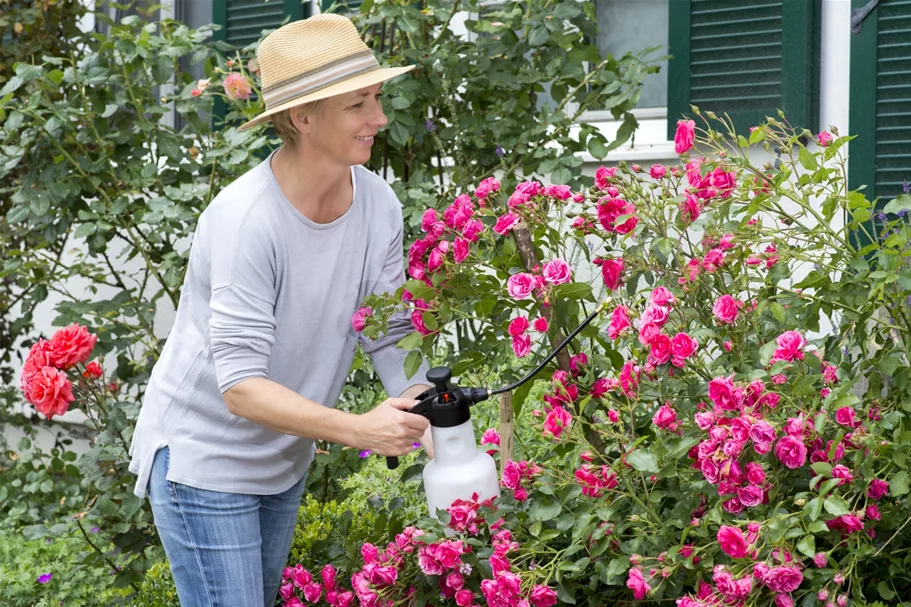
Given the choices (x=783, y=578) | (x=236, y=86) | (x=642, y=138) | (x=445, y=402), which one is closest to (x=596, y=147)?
(x=642, y=138)

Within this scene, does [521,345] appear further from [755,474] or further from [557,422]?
[755,474]

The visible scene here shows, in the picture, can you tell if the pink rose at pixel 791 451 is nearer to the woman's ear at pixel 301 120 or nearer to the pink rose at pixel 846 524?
the pink rose at pixel 846 524

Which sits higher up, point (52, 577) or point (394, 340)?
point (394, 340)

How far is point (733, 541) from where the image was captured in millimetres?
1605

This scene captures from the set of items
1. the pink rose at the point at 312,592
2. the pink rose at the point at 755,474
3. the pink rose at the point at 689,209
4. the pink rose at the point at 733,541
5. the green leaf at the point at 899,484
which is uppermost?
the pink rose at the point at 689,209

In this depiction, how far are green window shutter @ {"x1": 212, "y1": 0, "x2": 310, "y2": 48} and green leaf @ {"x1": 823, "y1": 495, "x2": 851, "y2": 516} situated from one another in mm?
3624

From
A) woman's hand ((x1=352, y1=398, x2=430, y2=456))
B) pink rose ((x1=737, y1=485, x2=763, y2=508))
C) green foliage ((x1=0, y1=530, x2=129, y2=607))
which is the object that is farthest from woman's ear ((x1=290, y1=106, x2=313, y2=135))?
green foliage ((x1=0, y1=530, x2=129, y2=607))

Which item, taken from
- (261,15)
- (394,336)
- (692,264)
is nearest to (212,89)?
(261,15)

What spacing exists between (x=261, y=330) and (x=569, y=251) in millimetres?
2288

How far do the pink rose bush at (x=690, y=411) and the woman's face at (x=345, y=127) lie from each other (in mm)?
221

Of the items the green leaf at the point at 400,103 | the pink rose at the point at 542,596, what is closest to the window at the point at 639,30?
the green leaf at the point at 400,103

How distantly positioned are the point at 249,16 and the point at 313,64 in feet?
10.3

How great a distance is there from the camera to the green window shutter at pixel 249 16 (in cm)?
469

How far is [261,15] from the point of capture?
4809 millimetres
